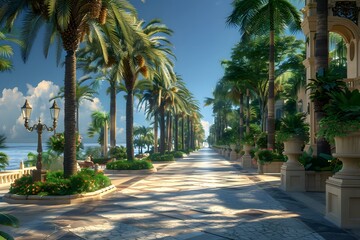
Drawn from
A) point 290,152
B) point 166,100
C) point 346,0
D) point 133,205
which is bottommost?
point 133,205

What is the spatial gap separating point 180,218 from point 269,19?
1908 centimetres

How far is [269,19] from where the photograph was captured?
25.9 metres

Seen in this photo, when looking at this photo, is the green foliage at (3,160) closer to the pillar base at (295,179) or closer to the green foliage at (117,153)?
the pillar base at (295,179)

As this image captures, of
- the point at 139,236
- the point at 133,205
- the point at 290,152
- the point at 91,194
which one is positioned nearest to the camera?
the point at 139,236

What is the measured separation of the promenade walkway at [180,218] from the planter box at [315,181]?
1487 mm

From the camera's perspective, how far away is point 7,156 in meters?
19.8

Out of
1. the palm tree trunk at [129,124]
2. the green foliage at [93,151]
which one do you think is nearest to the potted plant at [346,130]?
the palm tree trunk at [129,124]

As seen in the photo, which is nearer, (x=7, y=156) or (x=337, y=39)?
(x=7, y=156)

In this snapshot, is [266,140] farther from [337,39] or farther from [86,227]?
[86,227]

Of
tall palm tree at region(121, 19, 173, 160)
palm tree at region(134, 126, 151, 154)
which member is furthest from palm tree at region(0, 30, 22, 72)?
palm tree at region(134, 126, 151, 154)

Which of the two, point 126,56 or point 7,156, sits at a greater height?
point 126,56

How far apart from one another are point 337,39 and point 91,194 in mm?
26566

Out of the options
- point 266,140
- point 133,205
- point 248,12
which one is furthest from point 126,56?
point 133,205

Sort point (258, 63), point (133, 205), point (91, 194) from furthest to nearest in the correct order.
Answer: point (258, 63) → point (91, 194) → point (133, 205)
